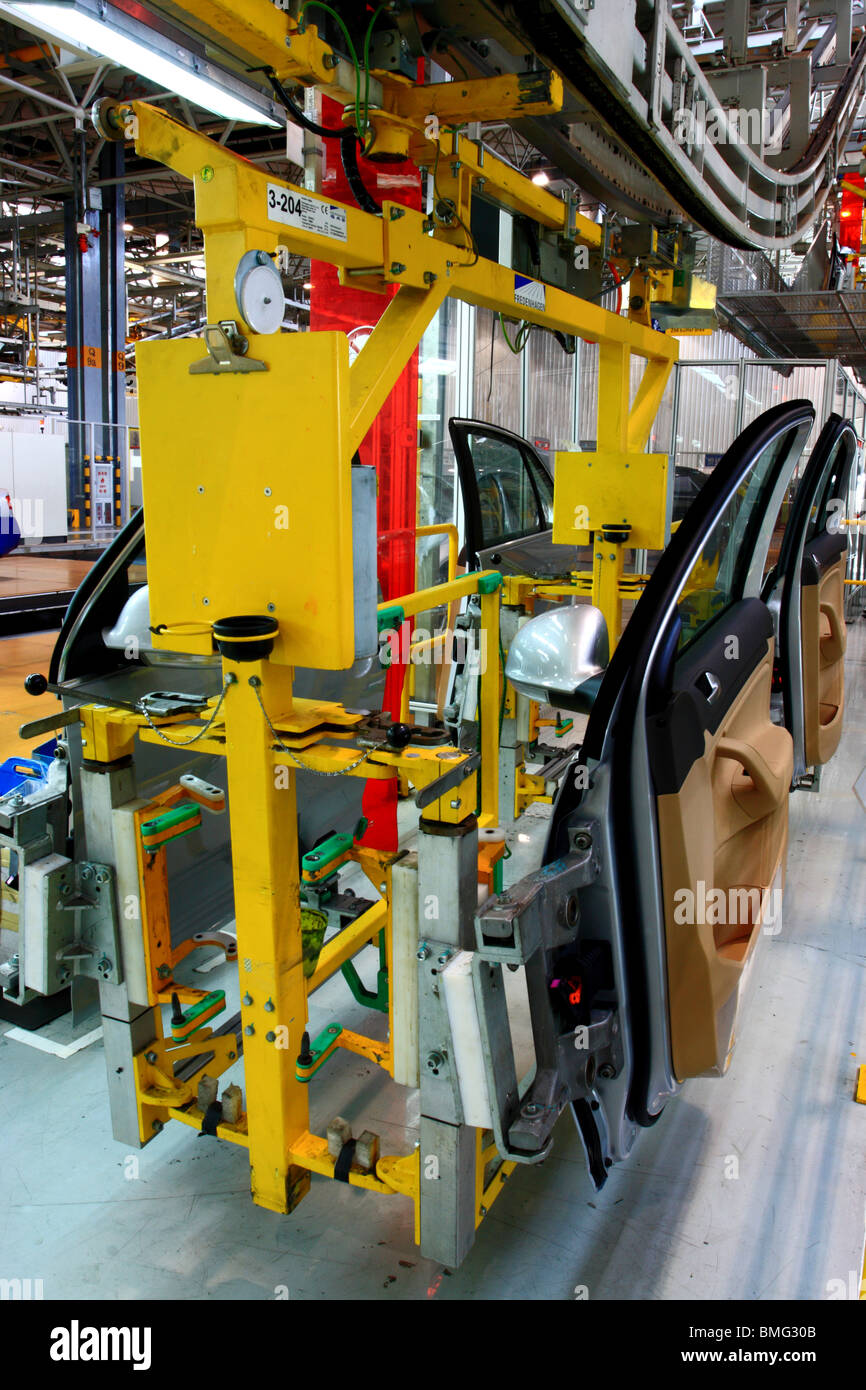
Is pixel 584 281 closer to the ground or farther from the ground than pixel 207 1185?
farther from the ground

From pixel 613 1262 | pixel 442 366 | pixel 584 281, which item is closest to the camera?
pixel 613 1262

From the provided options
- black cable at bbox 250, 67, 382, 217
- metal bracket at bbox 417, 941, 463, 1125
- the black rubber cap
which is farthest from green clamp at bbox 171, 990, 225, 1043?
black cable at bbox 250, 67, 382, 217

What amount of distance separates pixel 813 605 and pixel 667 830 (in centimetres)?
235

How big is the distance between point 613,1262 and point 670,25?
12.3 ft

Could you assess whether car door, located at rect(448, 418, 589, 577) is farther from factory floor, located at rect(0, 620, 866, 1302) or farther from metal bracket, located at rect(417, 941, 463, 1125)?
metal bracket, located at rect(417, 941, 463, 1125)

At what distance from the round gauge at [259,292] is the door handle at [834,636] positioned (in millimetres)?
2967

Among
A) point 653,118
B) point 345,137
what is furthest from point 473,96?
point 653,118

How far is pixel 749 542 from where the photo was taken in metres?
2.47

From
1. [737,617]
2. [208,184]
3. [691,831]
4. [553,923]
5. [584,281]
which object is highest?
[584,281]

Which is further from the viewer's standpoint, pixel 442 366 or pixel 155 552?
pixel 442 366

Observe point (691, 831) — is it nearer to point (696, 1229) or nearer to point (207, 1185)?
point (696, 1229)

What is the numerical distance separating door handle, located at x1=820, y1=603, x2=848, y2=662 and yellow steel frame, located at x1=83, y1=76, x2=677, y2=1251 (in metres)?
2.29

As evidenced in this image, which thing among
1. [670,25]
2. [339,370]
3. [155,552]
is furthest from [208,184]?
[670,25]

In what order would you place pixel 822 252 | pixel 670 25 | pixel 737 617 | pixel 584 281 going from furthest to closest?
pixel 822 252
pixel 584 281
pixel 670 25
pixel 737 617
